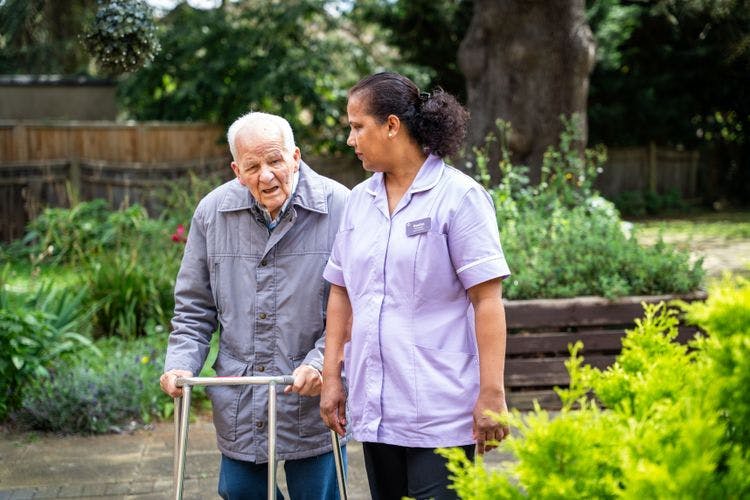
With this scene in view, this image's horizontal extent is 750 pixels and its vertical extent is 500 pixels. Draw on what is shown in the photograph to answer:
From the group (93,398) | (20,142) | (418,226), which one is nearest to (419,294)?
(418,226)

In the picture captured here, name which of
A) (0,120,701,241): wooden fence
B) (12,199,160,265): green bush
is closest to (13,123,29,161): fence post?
(0,120,701,241): wooden fence

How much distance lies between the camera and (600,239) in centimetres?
601

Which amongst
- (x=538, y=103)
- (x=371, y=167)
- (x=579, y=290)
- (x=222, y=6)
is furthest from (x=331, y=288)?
(x=222, y=6)

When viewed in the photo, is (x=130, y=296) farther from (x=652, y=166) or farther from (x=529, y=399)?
(x=652, y=166)

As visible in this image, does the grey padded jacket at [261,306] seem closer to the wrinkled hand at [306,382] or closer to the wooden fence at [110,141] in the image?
the wrinkled hand at [306,382]

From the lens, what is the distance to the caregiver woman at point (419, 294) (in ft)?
8.59

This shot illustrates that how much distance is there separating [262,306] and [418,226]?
69cm

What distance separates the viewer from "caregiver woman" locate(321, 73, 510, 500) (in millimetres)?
2619

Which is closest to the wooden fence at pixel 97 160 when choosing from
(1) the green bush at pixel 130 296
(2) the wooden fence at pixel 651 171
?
(1) the green bush at pixel 130 296

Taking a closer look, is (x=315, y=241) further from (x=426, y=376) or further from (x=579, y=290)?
(x=579, y=290)

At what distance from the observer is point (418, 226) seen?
2.64 metres

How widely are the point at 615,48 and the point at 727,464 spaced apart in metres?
19.7

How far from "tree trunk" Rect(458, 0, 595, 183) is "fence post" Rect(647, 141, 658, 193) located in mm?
11763

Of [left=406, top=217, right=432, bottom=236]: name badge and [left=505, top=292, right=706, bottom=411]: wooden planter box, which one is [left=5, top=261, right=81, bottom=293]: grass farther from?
[left=406, top=217, right=432, bottom=236]: name badge
